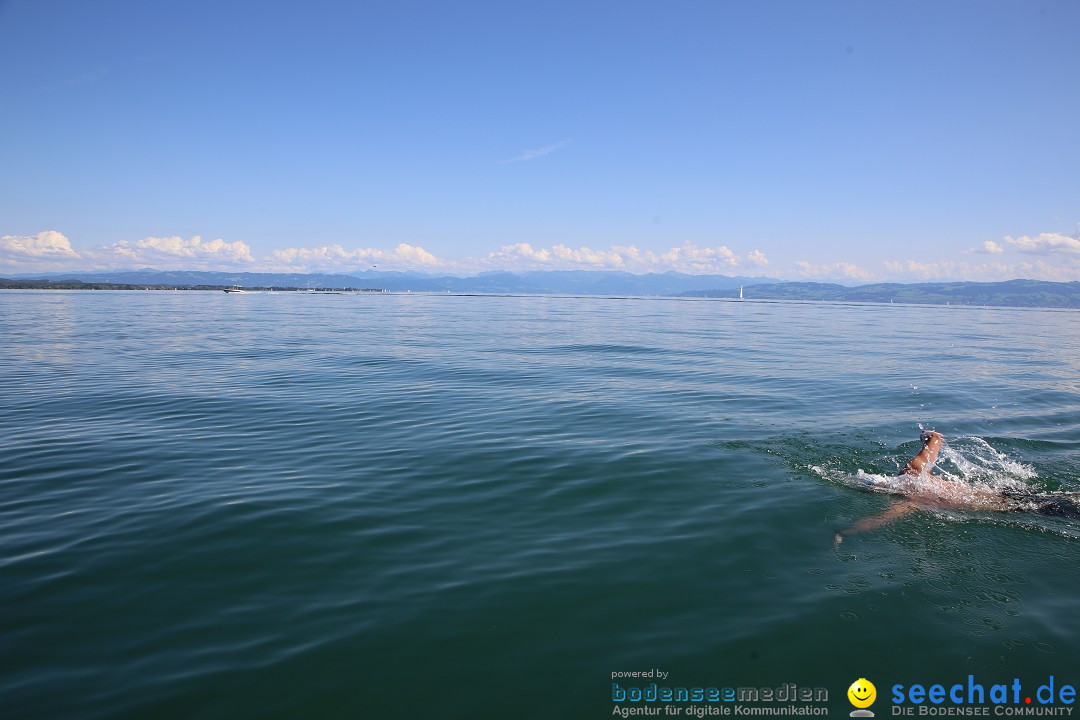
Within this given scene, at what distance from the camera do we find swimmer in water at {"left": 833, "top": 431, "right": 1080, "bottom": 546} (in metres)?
9.70

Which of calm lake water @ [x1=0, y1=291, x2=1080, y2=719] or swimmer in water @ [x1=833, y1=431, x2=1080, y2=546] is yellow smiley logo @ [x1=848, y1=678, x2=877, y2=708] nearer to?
calm lake water @ [x1=0, y1=291, x2=1080, y2=719]

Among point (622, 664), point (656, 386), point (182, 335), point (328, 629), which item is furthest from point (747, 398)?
point (182, 335)

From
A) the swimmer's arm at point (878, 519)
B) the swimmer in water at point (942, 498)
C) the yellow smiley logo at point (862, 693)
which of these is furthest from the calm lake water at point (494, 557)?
the swimmer in water at point (942, 498)

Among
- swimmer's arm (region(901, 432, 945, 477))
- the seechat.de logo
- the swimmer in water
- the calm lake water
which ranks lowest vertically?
the seechat.de logo

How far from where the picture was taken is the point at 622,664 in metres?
5.86

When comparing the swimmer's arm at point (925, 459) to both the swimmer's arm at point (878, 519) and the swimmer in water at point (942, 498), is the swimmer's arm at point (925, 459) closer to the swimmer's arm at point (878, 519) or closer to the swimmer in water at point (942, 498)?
the swimmer in water at point (942, 498)

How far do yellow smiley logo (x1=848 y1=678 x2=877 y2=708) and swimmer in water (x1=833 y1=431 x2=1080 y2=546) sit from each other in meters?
3.60

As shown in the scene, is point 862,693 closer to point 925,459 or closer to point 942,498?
point 942,498

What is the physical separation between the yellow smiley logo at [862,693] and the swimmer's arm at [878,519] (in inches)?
125

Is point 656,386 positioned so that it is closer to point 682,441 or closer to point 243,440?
point 682,441

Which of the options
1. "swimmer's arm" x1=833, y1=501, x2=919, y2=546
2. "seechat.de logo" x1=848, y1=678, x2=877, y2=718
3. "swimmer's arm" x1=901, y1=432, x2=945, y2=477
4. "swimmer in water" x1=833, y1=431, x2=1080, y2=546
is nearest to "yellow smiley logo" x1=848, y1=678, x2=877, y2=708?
"seechat.de logo" x1=848, y1=678, x2=877, y2=718

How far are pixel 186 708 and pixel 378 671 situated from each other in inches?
70.5

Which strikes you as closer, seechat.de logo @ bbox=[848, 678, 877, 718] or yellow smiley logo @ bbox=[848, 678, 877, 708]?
seechat.de logo @ bbox=[848, 678, 877, 718]

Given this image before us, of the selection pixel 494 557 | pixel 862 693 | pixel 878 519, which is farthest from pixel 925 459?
pixel 494 557
